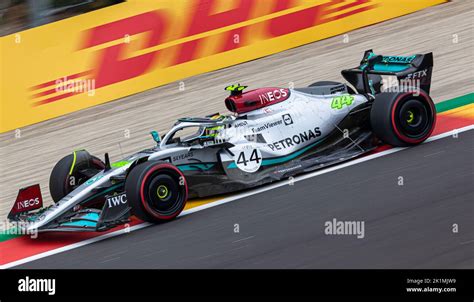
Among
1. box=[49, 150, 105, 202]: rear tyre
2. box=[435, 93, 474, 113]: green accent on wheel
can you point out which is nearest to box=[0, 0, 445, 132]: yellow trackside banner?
box=[435, 93, 474, 113]: green accent on wheel

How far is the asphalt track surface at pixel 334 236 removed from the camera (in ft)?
24.9

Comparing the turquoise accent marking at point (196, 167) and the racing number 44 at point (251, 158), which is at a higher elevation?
the racing number 44 at point (251, 158)

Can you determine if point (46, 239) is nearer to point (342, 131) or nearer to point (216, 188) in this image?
point (216, 188)

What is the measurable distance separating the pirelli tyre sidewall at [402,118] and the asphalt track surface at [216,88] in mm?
2254

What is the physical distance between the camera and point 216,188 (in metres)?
9.99

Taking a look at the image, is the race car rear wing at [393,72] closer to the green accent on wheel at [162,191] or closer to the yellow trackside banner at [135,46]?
the green accent on wheel at [162,191]

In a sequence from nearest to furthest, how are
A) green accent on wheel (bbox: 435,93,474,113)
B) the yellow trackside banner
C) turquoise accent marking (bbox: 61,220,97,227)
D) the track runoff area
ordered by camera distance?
turquoise accent marking (bbox: 61,220,97,227) → the track runoff area → green accent on wheel (bbox: 435,93,474,113) → the yellow trackside banner

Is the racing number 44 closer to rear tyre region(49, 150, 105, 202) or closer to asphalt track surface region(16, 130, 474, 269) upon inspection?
asphalt track surface region(16, 130, 474, 269)

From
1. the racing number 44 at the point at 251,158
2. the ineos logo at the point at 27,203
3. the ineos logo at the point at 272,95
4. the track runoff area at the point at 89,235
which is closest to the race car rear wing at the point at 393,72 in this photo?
the track runoff area at the point at 89,235

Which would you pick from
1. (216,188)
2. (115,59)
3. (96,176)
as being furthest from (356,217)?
(115,59)

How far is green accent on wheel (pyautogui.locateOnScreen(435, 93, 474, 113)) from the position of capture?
Result: 12.4 m

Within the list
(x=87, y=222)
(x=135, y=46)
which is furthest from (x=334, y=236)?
(x=135, y=46)

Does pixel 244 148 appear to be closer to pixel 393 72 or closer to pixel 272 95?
pixel 272 95

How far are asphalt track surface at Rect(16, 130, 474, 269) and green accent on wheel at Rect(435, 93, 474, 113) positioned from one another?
199 centimetres
